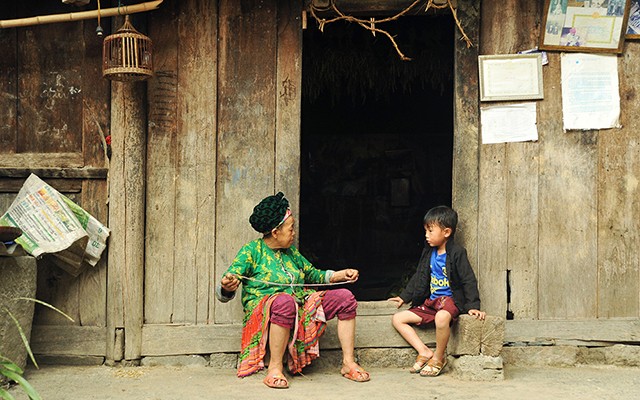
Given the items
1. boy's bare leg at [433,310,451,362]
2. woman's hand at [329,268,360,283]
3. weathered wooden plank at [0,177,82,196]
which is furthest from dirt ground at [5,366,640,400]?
weathered wooden plank at [0,177,82,196]

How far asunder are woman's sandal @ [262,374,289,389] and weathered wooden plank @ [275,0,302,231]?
1.10 m

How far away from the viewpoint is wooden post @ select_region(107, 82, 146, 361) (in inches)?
187

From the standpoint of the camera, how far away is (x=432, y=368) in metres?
4.48

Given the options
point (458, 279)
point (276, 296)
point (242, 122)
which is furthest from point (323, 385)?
point (242, 122)

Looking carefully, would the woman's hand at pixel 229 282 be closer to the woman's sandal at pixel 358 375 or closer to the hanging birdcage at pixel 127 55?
the woman's sandal at pixel 358 375

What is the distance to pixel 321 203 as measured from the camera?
955cm

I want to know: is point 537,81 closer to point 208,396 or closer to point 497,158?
point 497,158

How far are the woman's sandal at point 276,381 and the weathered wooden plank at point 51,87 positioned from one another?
2.00 metres

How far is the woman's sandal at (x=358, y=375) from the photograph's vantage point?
4.38m

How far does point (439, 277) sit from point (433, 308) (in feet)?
0.66

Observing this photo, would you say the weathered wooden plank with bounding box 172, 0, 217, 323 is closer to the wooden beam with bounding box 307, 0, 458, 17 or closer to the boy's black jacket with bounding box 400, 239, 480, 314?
the wooden beam with bounding box 307, 0, 458, 17

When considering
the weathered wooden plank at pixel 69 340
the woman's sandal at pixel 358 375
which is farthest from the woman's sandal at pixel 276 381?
the weathered wooden plank at pixel 69 340

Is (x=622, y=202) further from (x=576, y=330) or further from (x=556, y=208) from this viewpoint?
(x=576, y=330)

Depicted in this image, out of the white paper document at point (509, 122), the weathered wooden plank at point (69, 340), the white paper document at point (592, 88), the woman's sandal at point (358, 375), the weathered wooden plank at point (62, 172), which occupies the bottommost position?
the woman's sandal at point (358, 375)
